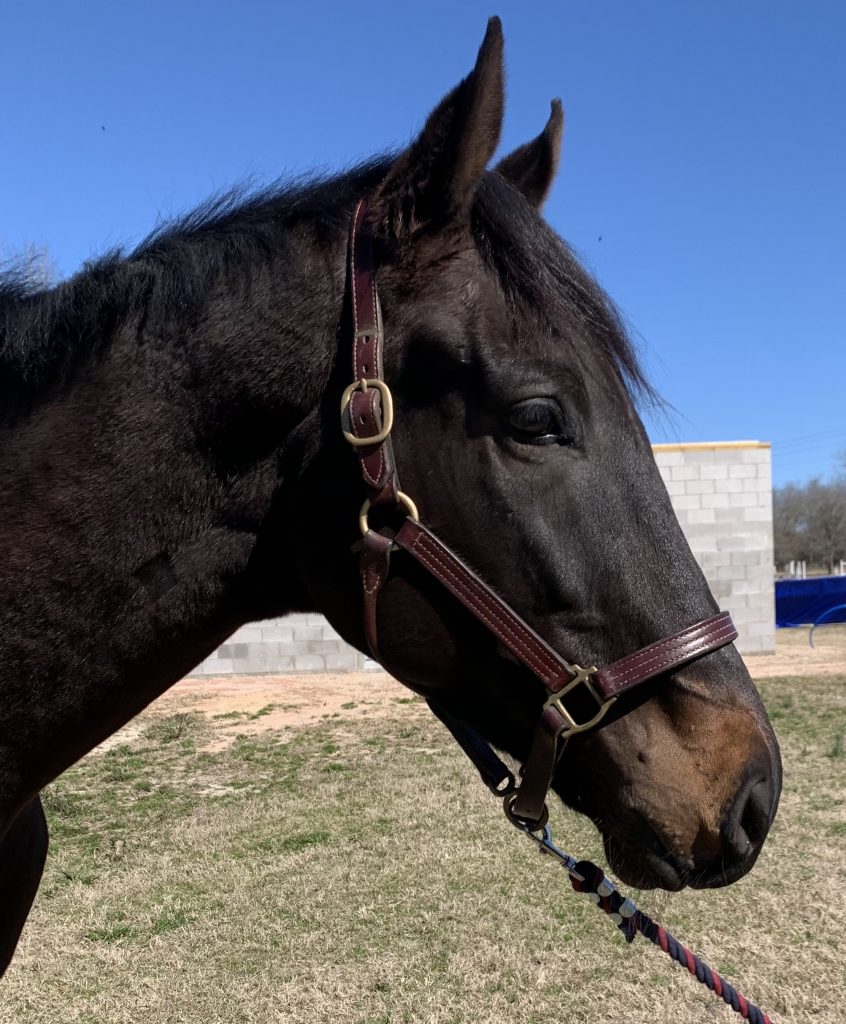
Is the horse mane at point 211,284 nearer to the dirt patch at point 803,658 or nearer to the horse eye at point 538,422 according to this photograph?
the horse eye at point 538,422

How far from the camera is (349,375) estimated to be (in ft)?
4.91

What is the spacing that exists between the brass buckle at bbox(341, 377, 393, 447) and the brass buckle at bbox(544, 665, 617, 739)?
0.50m

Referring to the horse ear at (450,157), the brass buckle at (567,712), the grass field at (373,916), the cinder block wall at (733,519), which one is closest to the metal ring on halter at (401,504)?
the brass buckle at (567,712)

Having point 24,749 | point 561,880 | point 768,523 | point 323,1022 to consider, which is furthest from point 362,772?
point 768,523

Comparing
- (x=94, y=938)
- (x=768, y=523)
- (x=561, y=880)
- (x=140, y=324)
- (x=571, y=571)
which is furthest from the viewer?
(x=768, y=523)

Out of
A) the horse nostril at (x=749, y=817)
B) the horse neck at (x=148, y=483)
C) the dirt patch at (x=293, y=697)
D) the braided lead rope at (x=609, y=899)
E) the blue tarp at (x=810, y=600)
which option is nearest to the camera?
the horse nostril at (x=749, y=817)

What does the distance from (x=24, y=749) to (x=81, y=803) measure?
6146 mm

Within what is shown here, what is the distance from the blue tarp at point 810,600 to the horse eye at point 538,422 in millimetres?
22246

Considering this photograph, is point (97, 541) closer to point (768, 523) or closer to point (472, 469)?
point (472, 469)

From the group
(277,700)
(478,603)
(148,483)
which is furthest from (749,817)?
(277,700)

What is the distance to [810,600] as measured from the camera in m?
21.9

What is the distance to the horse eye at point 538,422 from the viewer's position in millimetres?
1467

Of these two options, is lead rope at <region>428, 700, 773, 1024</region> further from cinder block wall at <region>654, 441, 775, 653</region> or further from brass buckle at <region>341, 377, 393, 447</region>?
cinder block wall at <region>654, 441, 775, 653</region>

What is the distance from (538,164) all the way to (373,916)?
3.96m
